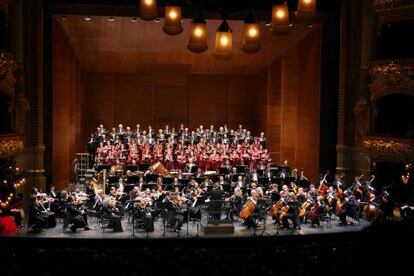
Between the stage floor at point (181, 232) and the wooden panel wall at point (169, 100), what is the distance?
923cm

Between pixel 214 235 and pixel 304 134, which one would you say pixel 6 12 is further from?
pixel 304 134

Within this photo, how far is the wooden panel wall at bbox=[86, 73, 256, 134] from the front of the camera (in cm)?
2061

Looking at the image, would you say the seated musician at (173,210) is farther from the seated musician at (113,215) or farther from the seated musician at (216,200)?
Result: the seated musician at (113,215)

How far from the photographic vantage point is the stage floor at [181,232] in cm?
1048

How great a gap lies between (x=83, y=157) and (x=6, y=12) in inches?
217

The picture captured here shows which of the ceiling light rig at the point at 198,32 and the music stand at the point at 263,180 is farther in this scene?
the music stand at the point at 263,180

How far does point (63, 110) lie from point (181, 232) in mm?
6714

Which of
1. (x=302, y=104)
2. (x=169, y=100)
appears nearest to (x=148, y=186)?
(x=302, y=104)

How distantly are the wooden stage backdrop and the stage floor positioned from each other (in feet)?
14.2

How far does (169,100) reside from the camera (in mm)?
21125

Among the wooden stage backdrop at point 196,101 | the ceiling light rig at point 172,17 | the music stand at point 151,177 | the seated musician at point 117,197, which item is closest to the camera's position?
the ceiling light rig at point 172,17

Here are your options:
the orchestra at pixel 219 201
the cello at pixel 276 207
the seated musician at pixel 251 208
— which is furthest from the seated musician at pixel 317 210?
the seated musician at pixel 251 208

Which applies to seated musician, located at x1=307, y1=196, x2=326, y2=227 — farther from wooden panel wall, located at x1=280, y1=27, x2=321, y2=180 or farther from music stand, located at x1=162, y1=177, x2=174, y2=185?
wooden panel wall, located at x1=280, y1=27, x2=321, y2=180

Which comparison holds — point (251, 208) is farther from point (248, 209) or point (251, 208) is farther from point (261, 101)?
point (261, 101)
